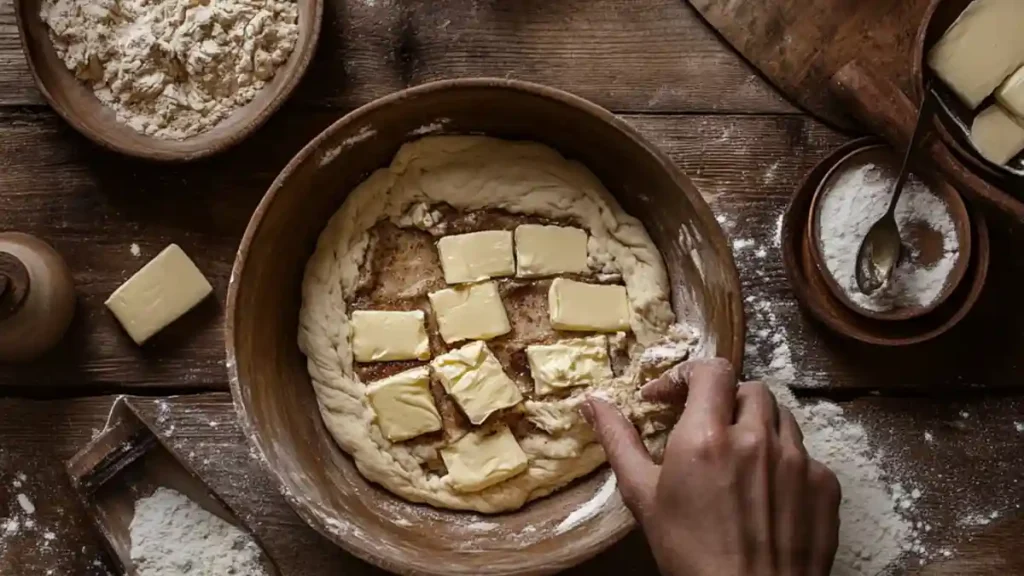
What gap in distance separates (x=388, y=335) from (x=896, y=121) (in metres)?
0.91

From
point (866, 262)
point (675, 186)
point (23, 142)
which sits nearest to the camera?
point (675, 186)

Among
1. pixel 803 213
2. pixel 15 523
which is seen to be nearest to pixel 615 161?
pixel 803 213

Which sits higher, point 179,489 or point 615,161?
point 615,161

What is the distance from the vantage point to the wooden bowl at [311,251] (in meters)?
1.33

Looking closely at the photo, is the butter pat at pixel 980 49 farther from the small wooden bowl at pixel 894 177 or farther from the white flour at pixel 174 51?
the white flour at pixel 174 51

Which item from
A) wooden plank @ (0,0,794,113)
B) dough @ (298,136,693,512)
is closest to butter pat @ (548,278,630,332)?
dough @ (298,136,693,512)

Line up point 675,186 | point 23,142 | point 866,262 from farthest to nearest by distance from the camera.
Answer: point 23,142 < point 866,262 < point 675,186

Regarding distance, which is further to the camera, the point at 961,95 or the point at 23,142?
the point at 23,142

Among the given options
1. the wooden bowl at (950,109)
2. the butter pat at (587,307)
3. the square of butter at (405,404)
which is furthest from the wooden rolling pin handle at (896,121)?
the square of butter at (405,404)

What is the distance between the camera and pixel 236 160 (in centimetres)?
157

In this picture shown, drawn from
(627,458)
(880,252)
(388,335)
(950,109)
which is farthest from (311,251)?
(950,109)

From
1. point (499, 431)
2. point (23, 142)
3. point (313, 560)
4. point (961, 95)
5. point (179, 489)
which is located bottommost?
point (313, 560)

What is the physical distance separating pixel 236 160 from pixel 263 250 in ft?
0.89

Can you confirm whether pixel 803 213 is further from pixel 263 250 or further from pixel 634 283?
pixel 263 250
